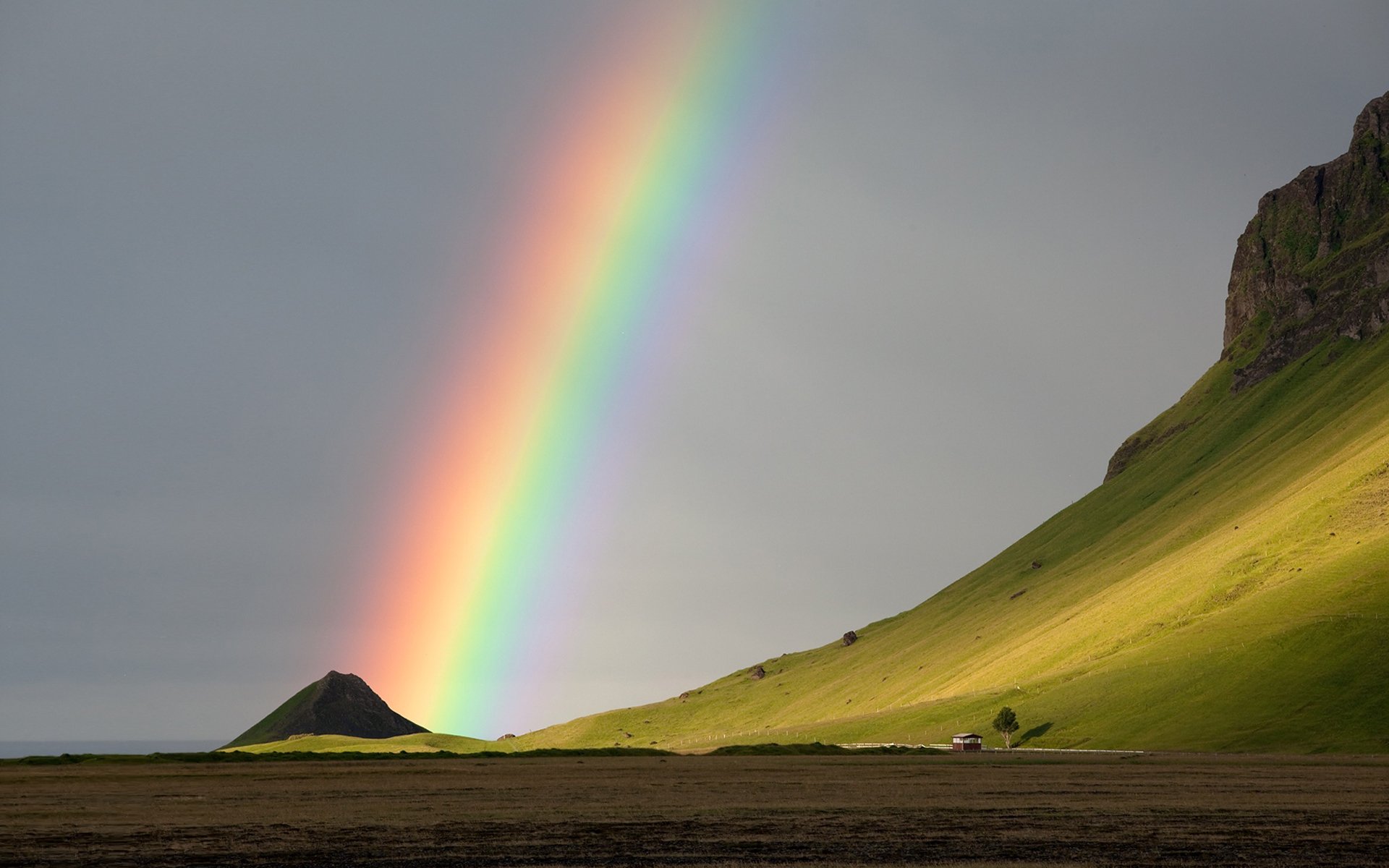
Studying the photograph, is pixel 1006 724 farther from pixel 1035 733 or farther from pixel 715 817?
pixel 715 817

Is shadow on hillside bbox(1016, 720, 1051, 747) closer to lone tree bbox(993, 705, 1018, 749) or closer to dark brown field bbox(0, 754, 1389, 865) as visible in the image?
lone tree bbox(993, 705, 1018, 749)

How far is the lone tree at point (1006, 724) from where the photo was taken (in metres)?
155

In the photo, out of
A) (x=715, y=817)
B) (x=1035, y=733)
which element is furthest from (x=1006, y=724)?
(x=715, y=817)

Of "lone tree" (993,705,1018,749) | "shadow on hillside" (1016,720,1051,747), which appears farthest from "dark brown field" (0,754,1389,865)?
"shadow on hillside" (1016,720,1051,747)

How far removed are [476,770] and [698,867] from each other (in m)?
73.9

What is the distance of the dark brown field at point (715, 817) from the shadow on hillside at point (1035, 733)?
56688mm

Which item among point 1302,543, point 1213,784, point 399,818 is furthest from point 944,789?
point 1302,543

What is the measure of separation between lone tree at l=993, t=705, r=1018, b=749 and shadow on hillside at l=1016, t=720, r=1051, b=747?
4.88 feet

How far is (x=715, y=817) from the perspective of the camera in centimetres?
5556

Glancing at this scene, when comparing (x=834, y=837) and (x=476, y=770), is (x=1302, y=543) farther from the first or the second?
(x=834, y=837)

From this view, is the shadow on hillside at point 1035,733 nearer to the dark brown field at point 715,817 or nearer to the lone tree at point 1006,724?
the lone tree at point 1006,724

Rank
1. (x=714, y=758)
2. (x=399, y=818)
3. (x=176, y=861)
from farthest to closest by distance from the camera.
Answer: (x=714, y=758) < (x=399, y=818) < (x=176, y=861)

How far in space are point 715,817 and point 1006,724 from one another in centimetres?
10998

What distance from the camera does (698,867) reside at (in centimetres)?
3772
